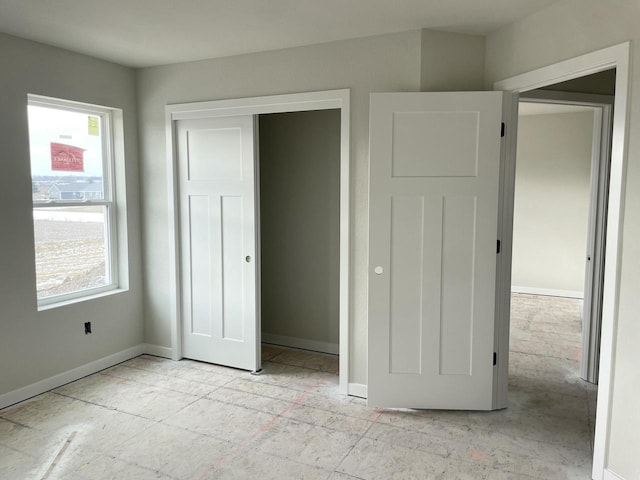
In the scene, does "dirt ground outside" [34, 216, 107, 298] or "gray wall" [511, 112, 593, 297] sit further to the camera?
"gray wall" [511, 112, 593, 297]

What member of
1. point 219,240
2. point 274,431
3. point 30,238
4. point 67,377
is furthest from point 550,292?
point 30,238

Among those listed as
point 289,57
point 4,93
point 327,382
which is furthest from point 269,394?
point 4,93

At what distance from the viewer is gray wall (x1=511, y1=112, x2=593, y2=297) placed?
6.73m

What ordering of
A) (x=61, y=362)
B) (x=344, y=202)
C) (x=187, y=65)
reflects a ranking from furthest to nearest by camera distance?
(x=187, y=65)
(x=61, y=362)
(x=344, y=202)

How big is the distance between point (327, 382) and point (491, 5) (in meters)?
2.81

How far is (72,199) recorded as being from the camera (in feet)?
12.6

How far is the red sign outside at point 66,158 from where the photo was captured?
145 inches

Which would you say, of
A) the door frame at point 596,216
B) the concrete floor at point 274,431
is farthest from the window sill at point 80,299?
the door frame at point 596,216

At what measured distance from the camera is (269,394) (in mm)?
3562

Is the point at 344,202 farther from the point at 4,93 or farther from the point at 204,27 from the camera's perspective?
the point at 4,93

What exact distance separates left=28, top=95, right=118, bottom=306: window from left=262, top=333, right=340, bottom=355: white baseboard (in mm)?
1535

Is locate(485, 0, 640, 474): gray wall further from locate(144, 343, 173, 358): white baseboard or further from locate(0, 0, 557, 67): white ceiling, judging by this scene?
locate(144, 343, 173, 358): white baseboard

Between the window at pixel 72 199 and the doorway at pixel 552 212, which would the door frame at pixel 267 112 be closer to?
the window at pixel 72 199

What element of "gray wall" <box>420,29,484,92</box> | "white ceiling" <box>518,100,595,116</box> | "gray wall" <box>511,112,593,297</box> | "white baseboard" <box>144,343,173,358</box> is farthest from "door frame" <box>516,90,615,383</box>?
"white baseboard" <box>144,343,173,358</box>
